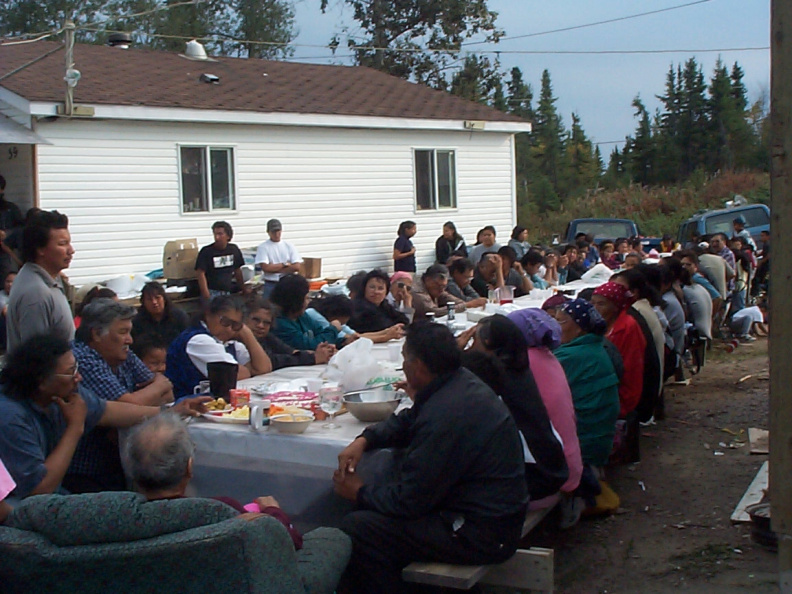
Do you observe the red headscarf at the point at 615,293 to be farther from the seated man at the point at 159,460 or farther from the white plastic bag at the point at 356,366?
the seated man at the point at 159,460


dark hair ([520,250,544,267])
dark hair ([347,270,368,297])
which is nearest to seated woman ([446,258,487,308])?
dark hair ([347,270,368,297])

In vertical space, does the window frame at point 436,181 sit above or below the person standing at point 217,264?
above

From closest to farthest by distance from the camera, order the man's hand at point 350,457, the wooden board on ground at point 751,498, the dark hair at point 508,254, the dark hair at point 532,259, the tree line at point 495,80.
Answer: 1. the man's hand at point 350,457
2. the wooden board on ground at point 751,498
3. the dark hair at point 508,254
4. the dark hair at point 532,259
5. the tree line at point 495,80

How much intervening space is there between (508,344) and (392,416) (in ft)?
2.17

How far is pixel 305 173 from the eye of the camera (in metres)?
16.1

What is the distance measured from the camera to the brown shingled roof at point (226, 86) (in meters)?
13.7

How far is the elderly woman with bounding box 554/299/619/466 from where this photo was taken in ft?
17.6

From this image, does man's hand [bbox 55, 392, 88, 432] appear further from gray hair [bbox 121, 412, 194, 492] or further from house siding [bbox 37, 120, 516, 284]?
house siding [bbox 37, 120, 516, 284]

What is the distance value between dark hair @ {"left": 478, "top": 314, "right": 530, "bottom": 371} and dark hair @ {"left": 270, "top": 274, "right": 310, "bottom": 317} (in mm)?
2790

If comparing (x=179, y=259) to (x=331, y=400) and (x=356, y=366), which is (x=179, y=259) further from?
(x=331, y=400)

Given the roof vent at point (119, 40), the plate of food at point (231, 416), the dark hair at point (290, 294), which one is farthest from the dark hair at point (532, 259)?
the roof vent at point (119, 40)

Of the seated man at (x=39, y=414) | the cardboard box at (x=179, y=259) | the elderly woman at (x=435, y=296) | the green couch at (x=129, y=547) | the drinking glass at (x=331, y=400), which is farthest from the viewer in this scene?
the cardboard box at (x=179, y=259)

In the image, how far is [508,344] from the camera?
4363mm

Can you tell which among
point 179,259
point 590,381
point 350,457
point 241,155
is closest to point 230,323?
point 350,457
